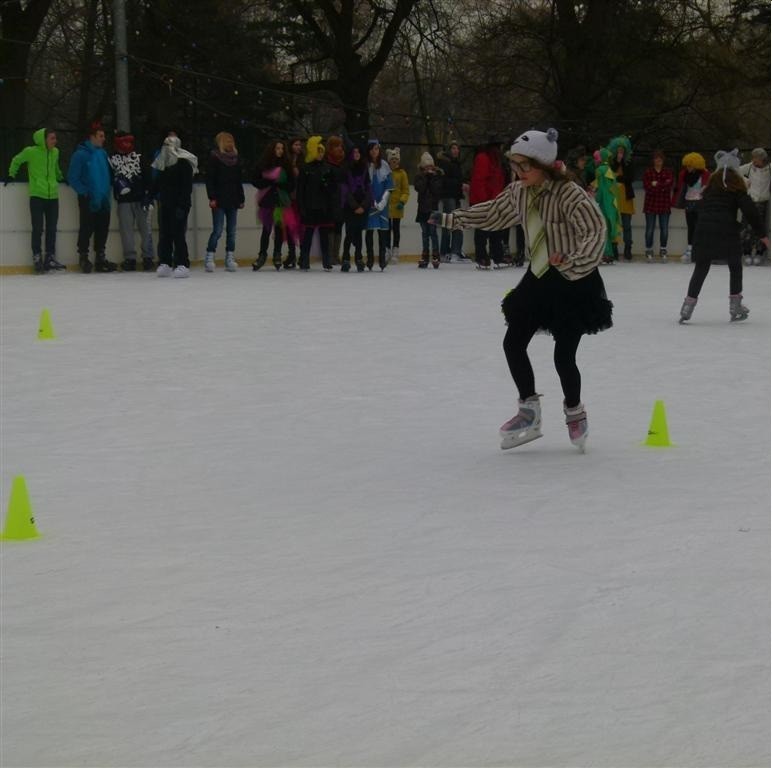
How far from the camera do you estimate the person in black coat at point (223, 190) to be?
16781 mm

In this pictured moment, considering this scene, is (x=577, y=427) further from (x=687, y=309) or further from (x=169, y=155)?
(x=169, y=155)

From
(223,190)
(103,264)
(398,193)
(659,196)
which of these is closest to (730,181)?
(223,190)

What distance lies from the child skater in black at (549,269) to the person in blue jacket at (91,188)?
1033cm

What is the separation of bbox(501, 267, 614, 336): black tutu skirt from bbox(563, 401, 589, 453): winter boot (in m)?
0.35

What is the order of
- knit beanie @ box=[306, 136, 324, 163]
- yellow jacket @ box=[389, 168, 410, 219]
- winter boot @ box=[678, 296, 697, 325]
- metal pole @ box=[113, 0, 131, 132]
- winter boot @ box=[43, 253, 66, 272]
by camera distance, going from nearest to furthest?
winter boot @ box=[678, 296, 697, 325] → winter boot @ box=[43, 253, 66, 272] → knit beanie @ box=[306, 136, 324, 163] → metal pole @ box=[113, 0, 131, 132] → yellow jacket @ box=[389, 168, 410, 219]

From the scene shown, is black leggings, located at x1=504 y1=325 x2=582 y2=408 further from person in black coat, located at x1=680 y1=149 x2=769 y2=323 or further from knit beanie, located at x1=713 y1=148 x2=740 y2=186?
knit beanie, located at x1=713 y1=148 x2=740 y2=186

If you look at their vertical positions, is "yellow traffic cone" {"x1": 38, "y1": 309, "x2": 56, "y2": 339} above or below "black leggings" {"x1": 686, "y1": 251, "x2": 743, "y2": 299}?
below

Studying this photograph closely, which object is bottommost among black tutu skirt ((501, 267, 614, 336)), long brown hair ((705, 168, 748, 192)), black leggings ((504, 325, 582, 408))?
black leggings ((504, 325, 582, 408))

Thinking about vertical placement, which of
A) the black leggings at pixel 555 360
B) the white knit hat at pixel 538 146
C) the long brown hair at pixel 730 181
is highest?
the long brown hair at pixel 730 181

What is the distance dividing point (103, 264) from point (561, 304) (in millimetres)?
11013

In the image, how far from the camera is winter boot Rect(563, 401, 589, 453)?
657cm

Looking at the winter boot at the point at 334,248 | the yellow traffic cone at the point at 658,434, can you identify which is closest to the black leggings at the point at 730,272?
the yellow traffic cone at the point at 658,434

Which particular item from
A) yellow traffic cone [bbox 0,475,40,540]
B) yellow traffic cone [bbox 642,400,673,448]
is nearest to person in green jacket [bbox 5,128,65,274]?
yellow traffic cone [bbox 642,400,673,448]

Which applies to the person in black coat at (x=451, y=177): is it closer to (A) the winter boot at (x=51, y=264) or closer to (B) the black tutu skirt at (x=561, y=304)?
(A) the winter boot at (x=51, y=264)
